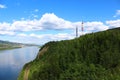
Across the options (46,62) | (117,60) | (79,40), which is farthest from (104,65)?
(46,62)

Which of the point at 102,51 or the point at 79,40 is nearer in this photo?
the point at 102,51

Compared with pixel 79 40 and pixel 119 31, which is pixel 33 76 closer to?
pixel 79 40

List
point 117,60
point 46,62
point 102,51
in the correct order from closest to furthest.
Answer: point 117,60 → point 102,51 → point 46,62

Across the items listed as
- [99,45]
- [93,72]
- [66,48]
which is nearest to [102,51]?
[99,45]

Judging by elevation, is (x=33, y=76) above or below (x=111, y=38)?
below

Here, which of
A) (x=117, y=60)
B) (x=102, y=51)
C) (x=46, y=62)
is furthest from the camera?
(x=46, y=62)

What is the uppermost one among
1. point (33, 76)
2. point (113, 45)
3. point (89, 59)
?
point (113, 45)

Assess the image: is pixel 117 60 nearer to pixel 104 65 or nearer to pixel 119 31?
pixel 104 65
